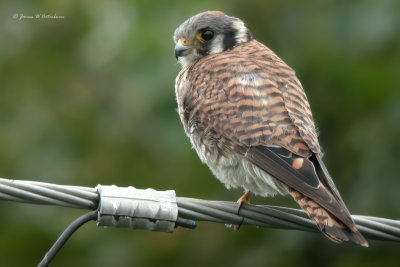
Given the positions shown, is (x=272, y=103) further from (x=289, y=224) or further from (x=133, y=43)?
(x=133, y=43)

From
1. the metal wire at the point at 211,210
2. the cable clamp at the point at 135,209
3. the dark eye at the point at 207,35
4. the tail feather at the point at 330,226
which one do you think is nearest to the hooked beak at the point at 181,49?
the dark eye at the point at 207,35

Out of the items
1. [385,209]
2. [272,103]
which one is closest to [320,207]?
[272,103]

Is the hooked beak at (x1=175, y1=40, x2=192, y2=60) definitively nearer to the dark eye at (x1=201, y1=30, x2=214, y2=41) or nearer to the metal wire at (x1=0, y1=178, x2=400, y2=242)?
the dark eye at (x1=201, y1=30, x2=214, y2=41)

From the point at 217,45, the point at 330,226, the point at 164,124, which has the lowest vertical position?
the point at 330,226

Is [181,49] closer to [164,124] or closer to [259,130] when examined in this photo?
[164,124]

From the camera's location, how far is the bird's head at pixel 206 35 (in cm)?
475

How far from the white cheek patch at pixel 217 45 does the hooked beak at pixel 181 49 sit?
13 cm

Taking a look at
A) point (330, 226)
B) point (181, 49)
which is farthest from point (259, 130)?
point (181, 49)

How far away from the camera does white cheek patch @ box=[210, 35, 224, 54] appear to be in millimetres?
4785

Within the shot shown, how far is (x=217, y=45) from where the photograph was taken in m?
4.83

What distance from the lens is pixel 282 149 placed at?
3535mm

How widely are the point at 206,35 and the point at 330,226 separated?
6.26ft
